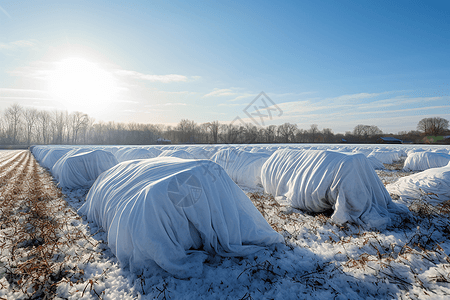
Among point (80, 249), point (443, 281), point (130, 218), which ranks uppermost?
point (130, 218)

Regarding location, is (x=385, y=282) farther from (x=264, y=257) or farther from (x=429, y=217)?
(x=429, y=217)

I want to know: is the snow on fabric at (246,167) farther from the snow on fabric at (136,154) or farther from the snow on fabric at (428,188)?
the snow on fabric at (136,154)

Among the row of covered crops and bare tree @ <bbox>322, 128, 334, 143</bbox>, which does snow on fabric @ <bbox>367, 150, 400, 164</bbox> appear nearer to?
the row of covered crops

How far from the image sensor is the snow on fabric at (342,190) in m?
5.30

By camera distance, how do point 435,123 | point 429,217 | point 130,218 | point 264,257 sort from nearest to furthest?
1. point 130,218
2. point 264,257
3. point 429,217
4. point 435,123

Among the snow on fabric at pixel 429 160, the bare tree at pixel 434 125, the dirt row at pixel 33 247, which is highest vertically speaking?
the bare tree at pixel 434 125

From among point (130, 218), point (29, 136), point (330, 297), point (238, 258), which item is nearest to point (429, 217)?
point (330, 297)

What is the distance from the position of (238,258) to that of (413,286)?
2.46 meters

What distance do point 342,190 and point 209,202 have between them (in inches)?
157

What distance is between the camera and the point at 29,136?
77.0 metres

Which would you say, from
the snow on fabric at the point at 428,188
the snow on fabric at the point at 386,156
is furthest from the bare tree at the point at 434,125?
the snow on fabric at the point at 428,188

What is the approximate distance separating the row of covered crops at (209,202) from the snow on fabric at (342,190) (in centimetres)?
2

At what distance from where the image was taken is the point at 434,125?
6969cm

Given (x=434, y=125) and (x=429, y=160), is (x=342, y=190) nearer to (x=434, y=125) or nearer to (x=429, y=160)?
(x=429, y=160)
